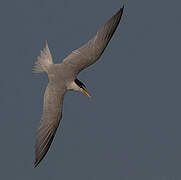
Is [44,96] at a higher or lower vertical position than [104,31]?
lower

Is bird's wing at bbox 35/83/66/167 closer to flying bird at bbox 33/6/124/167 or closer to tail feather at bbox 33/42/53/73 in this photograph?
flying bird at bbox 33/6/124/167

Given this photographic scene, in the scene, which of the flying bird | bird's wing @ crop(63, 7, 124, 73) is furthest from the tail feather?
bird's wing @ crop(63, 7, 124, 73)

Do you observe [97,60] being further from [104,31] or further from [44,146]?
[44,146]

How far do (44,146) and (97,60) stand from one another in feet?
8.07

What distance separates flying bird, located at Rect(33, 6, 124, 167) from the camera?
11.3 meters

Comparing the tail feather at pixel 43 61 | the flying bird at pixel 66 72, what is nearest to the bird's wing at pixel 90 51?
the flying bird at pixel 66 72

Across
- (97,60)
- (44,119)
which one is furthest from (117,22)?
(44,119)

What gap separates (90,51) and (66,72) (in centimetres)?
76

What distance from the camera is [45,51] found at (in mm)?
12328

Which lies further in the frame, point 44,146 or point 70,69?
point 70,69

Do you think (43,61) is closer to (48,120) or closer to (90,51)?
(90,51)

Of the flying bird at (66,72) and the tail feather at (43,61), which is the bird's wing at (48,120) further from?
the tail feather at (43,61)

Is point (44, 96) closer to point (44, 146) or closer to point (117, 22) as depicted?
point (44, 146)

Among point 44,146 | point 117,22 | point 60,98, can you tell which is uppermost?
point 117,22
